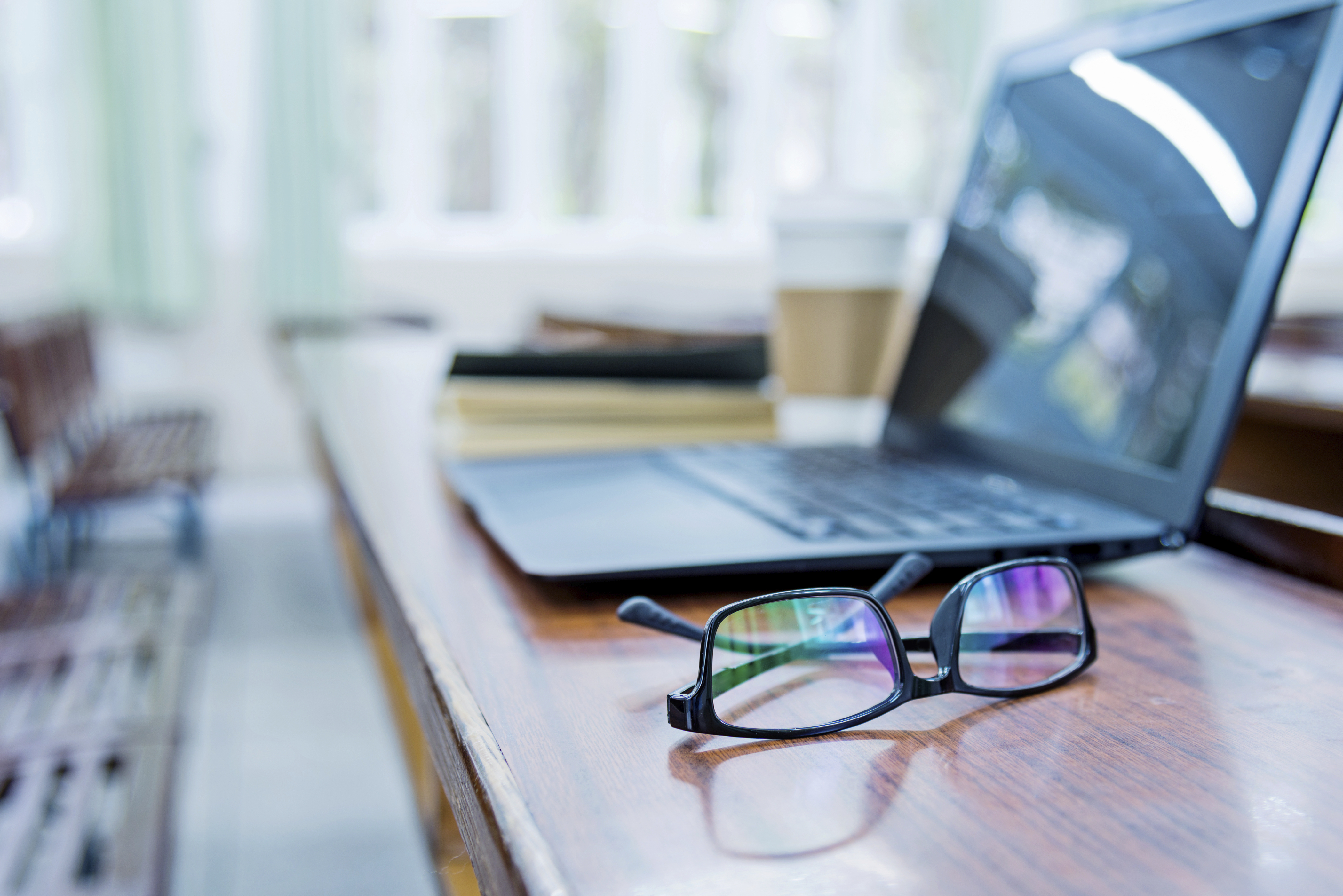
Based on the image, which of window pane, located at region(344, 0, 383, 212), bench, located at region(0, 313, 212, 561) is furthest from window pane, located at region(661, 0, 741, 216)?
bench, located at region(0, 313, 212, 561)

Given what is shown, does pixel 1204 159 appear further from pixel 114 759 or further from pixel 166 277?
pixel 166 277

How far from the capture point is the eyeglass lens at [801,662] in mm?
344

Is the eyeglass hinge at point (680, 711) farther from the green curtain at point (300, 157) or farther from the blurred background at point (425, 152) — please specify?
the green curtain at point (300, 157)

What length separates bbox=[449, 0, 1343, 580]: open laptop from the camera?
1.63ft

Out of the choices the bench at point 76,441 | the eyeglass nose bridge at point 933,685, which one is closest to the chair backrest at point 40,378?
the bench at point 76,441

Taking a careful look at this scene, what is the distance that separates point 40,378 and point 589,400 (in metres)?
1.80

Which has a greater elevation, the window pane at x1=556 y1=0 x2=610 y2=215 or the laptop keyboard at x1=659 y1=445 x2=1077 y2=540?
the window pane at x1=556 y1=0 x2=610 y2=215

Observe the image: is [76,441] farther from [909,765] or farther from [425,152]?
[909,765]

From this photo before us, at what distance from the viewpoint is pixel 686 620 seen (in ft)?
1.47

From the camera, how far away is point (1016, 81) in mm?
773

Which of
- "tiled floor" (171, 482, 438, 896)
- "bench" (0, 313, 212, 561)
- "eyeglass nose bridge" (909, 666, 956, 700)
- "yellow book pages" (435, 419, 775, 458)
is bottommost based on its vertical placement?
"tiled floor" (171, 482, 438, 896)

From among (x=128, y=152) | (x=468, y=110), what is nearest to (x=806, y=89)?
(x=468, y=110)

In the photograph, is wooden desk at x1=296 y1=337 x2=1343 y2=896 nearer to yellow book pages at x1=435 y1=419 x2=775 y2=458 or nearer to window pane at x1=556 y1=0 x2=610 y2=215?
yellow book pages at x1=435 y1=419 x2=775 y2=458

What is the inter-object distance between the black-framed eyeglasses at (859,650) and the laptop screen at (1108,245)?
18cm
